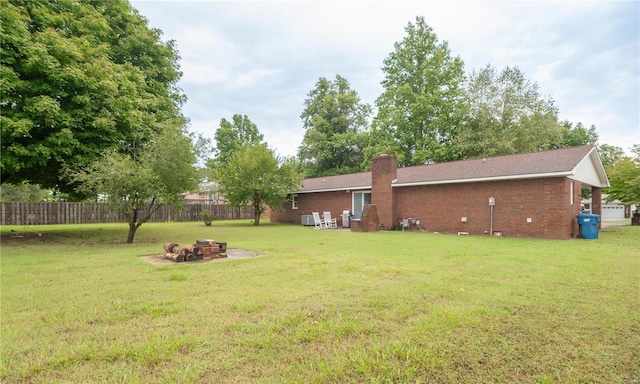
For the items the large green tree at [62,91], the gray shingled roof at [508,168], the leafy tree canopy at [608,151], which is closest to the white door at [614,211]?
the leafy tree canopy at [608,151]

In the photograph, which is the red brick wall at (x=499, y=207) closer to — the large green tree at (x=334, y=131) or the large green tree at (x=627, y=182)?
the large green tree at (x=627, y=182)

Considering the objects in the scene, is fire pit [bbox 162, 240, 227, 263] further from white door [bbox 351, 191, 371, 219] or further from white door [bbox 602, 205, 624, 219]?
white door [bbox 602, 205, 624, 219]

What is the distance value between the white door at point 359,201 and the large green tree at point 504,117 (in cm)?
1305

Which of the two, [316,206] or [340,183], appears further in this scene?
[316,206]

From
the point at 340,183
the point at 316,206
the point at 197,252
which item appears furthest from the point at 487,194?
the point at 197,252

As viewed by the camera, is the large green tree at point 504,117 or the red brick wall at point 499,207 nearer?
the red brick wall at point 499,207

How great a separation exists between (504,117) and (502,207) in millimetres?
18260

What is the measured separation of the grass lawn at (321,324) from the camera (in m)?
2.57

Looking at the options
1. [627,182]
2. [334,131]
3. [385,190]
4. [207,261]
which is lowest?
[207,261]

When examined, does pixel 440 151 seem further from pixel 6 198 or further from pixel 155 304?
pixel 6 198

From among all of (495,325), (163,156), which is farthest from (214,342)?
(163,156)

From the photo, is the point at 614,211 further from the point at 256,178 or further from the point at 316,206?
the point at 256,178

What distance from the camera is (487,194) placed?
13.7 m

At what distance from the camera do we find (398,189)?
17.1 m
